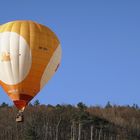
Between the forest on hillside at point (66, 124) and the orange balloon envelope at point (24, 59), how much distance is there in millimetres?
55133

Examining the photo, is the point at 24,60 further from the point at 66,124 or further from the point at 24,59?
the point at 66,124

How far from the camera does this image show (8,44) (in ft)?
105

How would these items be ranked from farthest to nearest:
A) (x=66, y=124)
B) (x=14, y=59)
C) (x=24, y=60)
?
(x=66, y=124) < (x=14, y=59) < (x=24, y=60)

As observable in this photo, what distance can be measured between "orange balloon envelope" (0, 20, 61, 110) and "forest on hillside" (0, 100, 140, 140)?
55.1m

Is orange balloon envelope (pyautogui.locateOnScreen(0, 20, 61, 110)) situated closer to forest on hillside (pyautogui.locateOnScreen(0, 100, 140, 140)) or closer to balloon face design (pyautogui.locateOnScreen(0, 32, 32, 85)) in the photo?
balloon face design (pyautogui.locateOnScreen(0, 32, 32, 85))

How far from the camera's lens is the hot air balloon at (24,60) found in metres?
31.6

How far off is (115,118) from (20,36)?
9783 cm

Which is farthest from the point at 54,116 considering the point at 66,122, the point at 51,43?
the point at 51,43

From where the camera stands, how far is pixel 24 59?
31703 millimetres

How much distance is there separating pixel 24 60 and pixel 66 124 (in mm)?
80016

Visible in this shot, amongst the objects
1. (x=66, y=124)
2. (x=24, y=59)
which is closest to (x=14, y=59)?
(x=24, y=59)

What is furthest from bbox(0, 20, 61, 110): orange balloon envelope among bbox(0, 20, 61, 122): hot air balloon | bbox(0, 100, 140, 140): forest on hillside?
bbox(0, 100, 140, 140): forest on hillside

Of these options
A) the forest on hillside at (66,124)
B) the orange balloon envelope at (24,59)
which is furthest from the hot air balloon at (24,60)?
the forest on hillside at (66,124)

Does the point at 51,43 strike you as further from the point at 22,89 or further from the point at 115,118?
the point at 115,118
